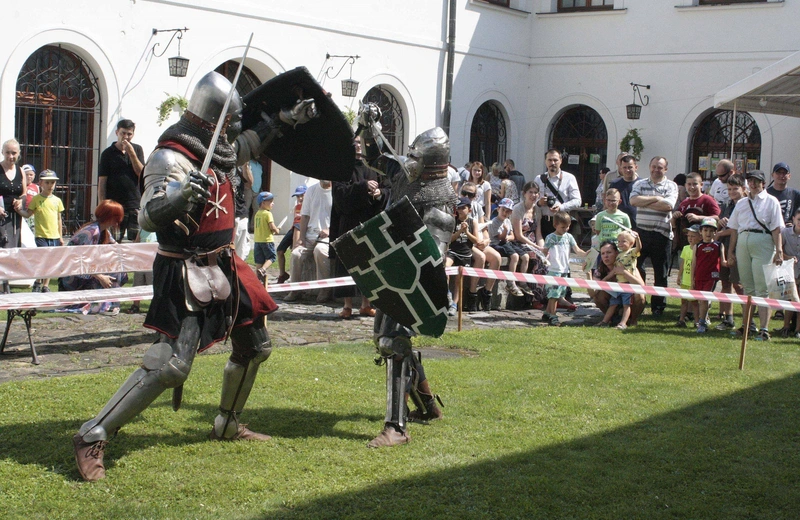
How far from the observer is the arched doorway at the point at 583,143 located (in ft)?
66.0

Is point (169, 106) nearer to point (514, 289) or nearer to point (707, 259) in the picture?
point (514, 289)

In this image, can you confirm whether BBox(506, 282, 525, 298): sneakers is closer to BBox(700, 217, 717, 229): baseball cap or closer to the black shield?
BBox(700, 217, 717, 229): baseball cap

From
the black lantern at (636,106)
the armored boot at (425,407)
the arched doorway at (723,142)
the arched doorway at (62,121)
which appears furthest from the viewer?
the black lantern at (636,106)

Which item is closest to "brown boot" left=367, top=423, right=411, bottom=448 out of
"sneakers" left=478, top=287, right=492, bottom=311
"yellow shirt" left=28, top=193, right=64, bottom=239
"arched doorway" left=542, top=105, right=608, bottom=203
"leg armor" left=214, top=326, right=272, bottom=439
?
"leg armor" left=214, top=326, right=272, bottom=439

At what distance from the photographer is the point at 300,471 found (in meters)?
4.67

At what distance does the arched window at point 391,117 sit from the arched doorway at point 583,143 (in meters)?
3.78

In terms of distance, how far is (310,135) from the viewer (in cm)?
547

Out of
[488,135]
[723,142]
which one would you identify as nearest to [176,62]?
[488,135]

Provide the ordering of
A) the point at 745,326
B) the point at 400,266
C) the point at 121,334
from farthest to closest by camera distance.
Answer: the point at 121,334
the point at 745,326
the point at 400,266

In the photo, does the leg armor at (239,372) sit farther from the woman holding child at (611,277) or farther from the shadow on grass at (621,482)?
the woman holding child at (611,277)

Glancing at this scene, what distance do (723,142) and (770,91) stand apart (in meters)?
6.31

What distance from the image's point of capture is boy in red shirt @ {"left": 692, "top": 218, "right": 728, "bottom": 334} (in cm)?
947

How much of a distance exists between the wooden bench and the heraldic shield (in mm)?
2135

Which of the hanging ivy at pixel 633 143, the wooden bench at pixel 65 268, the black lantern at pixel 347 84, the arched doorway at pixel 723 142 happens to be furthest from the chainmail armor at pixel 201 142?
the hanging ivy at pixel 633 143
